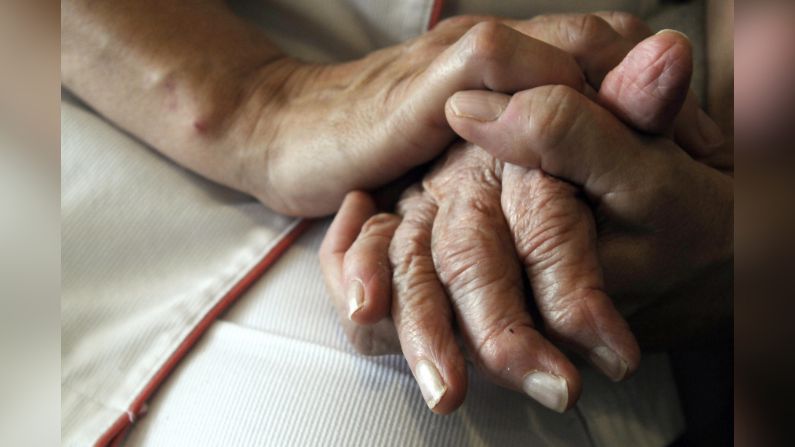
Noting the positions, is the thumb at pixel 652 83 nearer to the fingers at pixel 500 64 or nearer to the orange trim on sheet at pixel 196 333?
the fingers at pixel 500 64

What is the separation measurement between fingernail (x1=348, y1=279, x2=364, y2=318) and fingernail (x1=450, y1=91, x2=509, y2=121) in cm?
14

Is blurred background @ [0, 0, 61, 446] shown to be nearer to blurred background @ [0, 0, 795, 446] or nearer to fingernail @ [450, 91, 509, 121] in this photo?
blurred background @ [0, 0, 795, 446]

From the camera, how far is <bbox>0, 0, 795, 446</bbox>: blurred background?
0.23 meters

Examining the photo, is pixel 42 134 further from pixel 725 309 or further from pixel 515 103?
pixel 725 309

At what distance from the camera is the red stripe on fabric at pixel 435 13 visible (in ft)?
2.14

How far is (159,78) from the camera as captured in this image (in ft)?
2.14

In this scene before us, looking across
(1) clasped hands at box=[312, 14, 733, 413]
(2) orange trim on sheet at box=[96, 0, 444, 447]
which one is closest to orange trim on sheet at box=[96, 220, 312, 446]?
(2) orange trim on sheet at box=[96, 0, 444, 447]

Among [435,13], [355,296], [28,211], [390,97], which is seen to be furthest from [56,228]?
[435,13]

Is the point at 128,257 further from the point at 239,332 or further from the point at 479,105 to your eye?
the point at 479,105

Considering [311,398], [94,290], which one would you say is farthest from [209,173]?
[311,398]

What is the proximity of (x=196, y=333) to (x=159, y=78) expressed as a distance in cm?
26

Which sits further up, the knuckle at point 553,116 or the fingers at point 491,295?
the knuckle at point 553,116

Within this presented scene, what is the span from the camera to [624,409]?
54 cm

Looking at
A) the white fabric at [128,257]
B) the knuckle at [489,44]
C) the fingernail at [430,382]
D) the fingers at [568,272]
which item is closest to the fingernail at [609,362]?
the fingers at [568,272]
